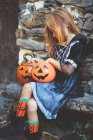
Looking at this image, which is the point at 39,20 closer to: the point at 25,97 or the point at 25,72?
the point at 25,72

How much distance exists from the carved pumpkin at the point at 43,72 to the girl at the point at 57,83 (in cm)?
6

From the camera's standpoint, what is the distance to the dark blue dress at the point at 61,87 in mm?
4305

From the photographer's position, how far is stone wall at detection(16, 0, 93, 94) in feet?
17.1

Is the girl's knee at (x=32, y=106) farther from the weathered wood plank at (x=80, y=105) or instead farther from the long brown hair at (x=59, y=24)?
the long brown hair at (x=59, y=24)

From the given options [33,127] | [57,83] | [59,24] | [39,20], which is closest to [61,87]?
[57,83]

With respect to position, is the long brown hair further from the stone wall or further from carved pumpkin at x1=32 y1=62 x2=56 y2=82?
the stone wall

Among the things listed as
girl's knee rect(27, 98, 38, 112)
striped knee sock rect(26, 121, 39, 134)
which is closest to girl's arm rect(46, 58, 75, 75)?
girl's knee rect(27, 98, 38, 112)

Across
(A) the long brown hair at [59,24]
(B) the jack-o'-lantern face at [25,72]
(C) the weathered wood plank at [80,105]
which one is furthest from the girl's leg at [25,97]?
(A) the long brown hair at [59,24]

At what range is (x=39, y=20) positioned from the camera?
5.50 m

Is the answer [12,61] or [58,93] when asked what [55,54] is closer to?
[58,93]

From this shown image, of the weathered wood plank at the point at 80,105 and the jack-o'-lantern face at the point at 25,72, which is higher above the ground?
the jack-o'-lantern face at the point at 25,72

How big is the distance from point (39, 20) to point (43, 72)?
130 centimetres

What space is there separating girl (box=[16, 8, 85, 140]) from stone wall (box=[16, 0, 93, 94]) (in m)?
0.78

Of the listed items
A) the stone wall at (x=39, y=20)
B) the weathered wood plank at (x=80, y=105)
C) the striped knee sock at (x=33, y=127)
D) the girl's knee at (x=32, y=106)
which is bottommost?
the striped knee sock at (x=33, y=127)
